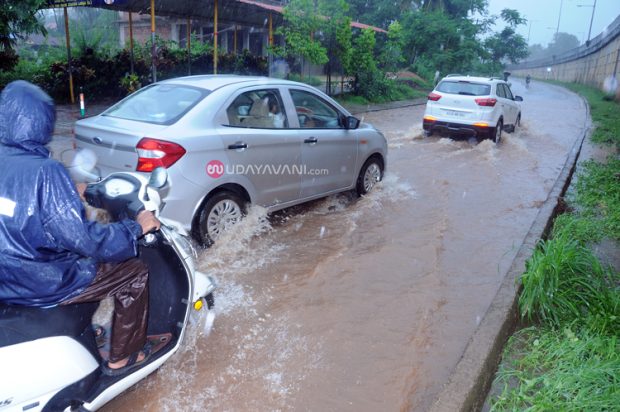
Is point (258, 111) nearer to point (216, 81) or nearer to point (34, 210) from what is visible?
point (216, 81)

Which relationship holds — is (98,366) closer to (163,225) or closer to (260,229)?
(163,225)

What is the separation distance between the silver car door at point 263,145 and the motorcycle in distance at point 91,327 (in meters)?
2.13

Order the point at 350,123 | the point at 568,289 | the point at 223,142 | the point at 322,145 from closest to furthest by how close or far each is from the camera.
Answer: the point at 568,289
the point at 223,142
the point at 322,145
the point at 350,123

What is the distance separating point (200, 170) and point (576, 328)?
332 centimetres

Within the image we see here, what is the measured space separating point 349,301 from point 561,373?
1910 millimetres

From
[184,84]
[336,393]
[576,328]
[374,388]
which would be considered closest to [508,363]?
[576,328]

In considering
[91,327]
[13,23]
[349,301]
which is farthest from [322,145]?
[13,23]

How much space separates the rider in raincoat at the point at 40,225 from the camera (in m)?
2.14

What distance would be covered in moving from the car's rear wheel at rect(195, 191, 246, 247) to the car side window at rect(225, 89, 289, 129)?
0.74m

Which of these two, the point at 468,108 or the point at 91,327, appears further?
the point at 468,108

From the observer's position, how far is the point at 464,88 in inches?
507

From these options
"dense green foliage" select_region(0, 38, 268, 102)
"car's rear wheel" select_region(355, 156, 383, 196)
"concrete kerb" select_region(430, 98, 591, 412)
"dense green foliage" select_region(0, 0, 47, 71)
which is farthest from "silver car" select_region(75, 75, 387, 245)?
"dense green foliage" select_region(0, 38, 268, 102)

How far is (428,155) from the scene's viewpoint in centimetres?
1156

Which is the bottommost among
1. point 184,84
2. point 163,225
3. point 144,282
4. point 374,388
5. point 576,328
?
point 374,388
